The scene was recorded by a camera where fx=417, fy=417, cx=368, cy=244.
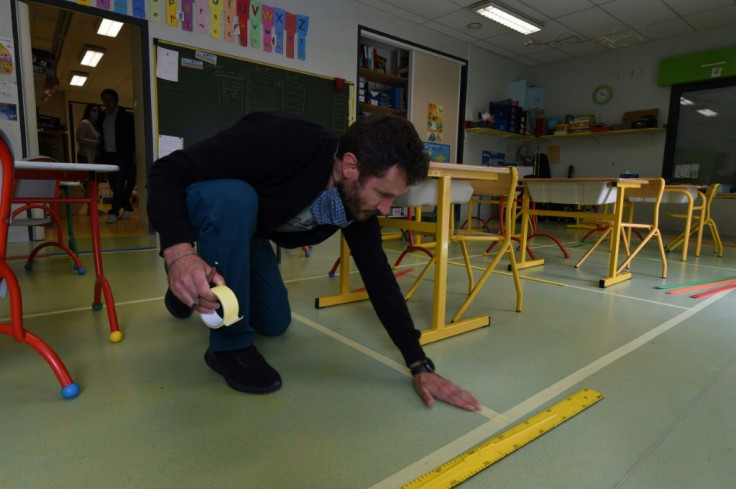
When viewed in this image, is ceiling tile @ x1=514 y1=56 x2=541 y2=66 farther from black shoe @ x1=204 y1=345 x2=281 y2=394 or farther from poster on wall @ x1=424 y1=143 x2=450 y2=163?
black shoe @ x1=204 y1=345 x2=281 y2=394

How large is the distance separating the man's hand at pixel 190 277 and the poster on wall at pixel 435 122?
5.92 metres

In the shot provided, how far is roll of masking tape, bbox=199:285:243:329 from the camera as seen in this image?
73cm

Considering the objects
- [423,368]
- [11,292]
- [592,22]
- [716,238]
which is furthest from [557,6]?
[11,292]

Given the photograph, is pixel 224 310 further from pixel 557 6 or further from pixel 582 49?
pixel 582 49

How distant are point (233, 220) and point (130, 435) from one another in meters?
0.52

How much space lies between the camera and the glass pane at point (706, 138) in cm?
585

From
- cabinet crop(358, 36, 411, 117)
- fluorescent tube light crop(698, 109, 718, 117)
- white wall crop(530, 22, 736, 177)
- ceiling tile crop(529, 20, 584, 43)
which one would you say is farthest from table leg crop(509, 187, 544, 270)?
fluorescent tube light crop(698, 109, 718, 117)

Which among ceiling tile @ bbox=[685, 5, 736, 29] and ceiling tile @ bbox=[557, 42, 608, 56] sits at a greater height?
ceiling tile @ bbox=[557, 42, 608, 56]

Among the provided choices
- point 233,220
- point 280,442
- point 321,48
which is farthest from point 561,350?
point 321,48

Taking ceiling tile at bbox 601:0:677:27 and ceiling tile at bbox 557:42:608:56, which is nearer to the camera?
ceiling tile at bbox 601:0:677:27

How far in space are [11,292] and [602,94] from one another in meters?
8.08

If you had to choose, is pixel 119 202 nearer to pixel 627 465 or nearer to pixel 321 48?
pixel 321 48

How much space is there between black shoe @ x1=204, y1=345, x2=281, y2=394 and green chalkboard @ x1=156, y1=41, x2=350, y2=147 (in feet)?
11.3

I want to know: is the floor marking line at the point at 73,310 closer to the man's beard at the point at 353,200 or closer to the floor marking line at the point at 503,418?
the man's beard at the point at 353,200
